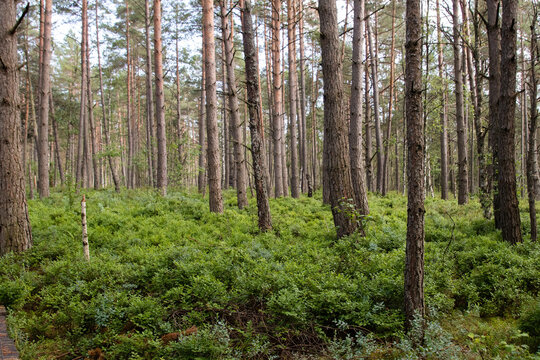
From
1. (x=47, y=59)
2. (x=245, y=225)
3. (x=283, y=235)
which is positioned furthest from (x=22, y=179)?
(x=47, y=59)

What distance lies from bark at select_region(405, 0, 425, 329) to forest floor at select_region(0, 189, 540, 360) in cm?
47

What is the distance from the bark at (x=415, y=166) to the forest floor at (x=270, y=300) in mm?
470

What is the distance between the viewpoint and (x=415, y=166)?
163 inches

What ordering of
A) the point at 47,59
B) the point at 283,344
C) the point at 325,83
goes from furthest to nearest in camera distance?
the point at 47,59 < the point at 325,83 < the point at 283,344

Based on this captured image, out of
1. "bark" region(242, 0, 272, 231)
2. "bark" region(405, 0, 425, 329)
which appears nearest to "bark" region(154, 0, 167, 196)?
"bark" region(242, 0, 272, 231)

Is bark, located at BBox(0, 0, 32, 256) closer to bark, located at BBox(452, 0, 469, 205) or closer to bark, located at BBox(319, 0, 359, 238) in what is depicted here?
bark, located at BBox(319, 0, 359, 238)

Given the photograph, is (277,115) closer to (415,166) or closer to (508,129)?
(508,129)

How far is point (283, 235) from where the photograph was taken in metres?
8.45

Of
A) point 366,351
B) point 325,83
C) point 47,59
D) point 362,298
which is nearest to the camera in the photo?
point 366,351

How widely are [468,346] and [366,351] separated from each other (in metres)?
1.36

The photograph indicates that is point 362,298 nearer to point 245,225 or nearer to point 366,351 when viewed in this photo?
point 366,351

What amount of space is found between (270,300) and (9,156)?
6.54 m

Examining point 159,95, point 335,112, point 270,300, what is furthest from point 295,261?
point 159,95

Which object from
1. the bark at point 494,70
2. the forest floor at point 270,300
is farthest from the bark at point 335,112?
the bark at point 494,70
